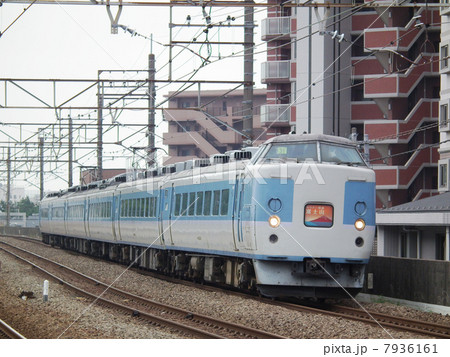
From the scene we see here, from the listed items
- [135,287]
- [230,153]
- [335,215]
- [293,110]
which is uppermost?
[293,110]

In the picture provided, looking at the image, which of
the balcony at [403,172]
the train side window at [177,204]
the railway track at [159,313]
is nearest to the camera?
the railway track at [159,313]

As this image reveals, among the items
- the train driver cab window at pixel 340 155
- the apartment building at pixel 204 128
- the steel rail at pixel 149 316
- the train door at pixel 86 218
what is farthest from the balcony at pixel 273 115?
the apartment building at pixel 204 128

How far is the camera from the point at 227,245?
67.5 feet

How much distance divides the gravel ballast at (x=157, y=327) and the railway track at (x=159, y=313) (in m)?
0.25

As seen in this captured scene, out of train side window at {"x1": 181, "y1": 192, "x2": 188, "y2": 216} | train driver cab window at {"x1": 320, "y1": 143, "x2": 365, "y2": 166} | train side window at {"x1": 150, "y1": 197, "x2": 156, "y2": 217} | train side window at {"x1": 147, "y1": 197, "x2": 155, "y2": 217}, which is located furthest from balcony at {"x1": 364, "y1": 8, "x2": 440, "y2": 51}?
train driver cab window at {"x1": 320, "y1": 143, "x2": 365, "y2": 166}

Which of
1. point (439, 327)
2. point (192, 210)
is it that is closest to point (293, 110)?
point (192, 210)

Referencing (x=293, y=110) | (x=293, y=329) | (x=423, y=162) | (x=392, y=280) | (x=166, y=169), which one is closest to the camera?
(x=293, y=329)

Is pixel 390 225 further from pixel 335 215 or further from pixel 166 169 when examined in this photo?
pixel 335 215

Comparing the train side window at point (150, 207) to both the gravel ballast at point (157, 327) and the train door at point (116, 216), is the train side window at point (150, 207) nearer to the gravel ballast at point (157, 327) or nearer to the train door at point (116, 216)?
the gravel ballast at point (157, 327)

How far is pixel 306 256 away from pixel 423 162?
89.3 ft

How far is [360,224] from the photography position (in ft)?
59.4

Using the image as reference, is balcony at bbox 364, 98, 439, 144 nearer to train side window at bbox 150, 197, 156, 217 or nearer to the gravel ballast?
train side window at bbox 150, 197, 156, 217

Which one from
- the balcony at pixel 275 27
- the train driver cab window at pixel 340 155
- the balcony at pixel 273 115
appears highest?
the balcony at pixel 275 27

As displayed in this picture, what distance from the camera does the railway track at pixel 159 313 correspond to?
1409 centimetres
